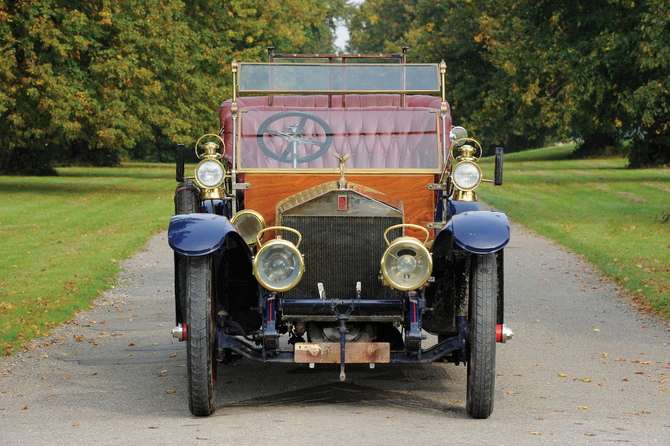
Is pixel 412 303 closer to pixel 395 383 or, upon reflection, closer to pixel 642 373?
pixel 395 383

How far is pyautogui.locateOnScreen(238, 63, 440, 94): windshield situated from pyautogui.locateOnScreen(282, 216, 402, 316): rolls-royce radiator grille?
189cm

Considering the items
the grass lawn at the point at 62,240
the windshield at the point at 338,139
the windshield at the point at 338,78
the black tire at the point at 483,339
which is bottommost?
the grass lawn at the point at 62,240

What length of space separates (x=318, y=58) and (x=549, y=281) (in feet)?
17.1

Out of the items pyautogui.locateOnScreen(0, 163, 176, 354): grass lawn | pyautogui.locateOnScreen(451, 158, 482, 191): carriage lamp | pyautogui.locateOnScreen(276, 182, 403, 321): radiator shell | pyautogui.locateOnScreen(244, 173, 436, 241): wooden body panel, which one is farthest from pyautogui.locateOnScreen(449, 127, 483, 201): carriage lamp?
pyautogui.locateOnScreen(0, 163, 176, 354): grass lawn

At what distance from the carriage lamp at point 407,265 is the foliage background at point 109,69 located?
20816mm

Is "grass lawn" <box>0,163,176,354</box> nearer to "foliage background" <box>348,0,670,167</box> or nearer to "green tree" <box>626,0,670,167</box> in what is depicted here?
"green tree" <box>626,0,670,167</box>

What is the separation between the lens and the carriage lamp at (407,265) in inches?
217

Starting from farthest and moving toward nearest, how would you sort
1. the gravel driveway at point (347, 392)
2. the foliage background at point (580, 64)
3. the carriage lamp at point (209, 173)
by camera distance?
the foliage background at point (580, 64) < the carriage lamp at point (209, 173) < the gravel driveway at point (347, 392)

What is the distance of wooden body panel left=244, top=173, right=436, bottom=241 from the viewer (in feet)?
22.0

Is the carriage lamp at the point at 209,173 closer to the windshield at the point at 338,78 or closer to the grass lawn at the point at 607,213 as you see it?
the windshield at the point at 338,78

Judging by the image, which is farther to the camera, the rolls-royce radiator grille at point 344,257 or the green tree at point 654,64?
the green tree at point 654,64

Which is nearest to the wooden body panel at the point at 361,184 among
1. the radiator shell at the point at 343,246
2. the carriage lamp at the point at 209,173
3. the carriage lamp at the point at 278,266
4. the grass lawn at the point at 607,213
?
the carriage lamp at the point at 209,173

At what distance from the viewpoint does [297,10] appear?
40.5m

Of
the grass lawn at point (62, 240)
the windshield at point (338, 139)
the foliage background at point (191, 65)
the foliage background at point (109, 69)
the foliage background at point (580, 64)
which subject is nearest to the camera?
the windshield at point (338, 139)
